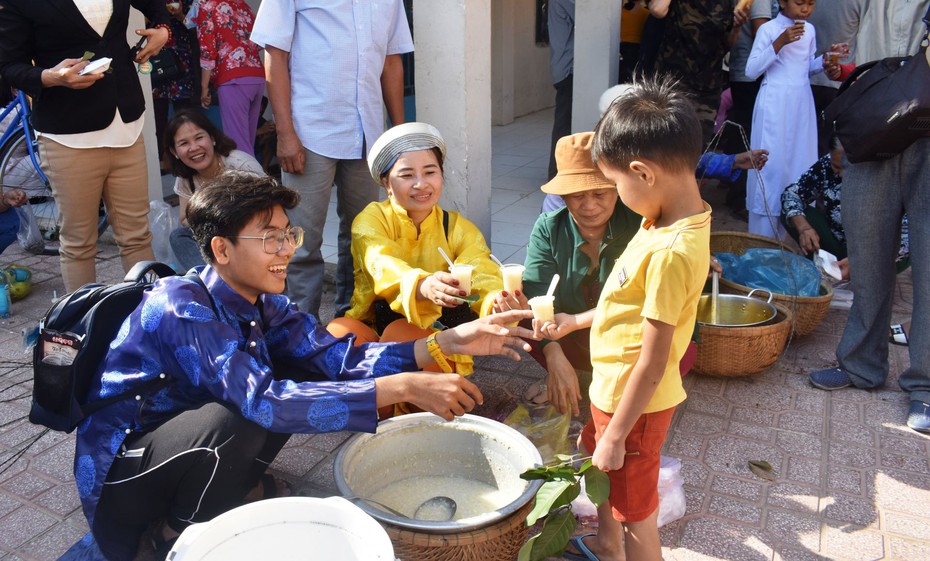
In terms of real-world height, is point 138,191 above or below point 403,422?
above

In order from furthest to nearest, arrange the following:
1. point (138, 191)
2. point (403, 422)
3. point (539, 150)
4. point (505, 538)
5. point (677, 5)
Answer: point (539, 150) → point (677, 5) → point (138, 191) → point (403, 422) → point (505, 538)

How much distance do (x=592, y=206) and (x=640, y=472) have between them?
3.79 feet

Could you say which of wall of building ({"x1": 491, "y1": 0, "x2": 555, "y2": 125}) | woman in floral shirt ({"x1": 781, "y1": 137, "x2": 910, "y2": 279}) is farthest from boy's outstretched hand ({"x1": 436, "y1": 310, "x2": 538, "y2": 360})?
wall of building ({"x1": 491, "y1": 0, "x2": 555, "y2": 125})

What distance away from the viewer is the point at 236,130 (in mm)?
5762

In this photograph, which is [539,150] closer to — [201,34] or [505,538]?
[201,34]

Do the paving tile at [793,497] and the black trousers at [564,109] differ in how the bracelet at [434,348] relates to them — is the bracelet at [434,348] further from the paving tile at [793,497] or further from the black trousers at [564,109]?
the black trousers at [564,109]

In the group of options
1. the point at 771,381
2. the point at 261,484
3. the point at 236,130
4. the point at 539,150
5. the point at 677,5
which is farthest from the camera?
the point at 539,150

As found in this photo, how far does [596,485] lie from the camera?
6.73ft

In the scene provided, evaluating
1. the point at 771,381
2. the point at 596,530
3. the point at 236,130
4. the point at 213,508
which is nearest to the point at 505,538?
the point at 596,530

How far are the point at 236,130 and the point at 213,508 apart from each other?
13.4 ft

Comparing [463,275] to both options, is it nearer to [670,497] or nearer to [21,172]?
[670,497]

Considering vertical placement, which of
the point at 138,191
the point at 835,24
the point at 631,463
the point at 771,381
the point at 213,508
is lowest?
the point at 771,381

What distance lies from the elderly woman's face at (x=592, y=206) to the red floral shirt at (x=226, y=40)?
139 inches

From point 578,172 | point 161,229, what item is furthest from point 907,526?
point 161,229
